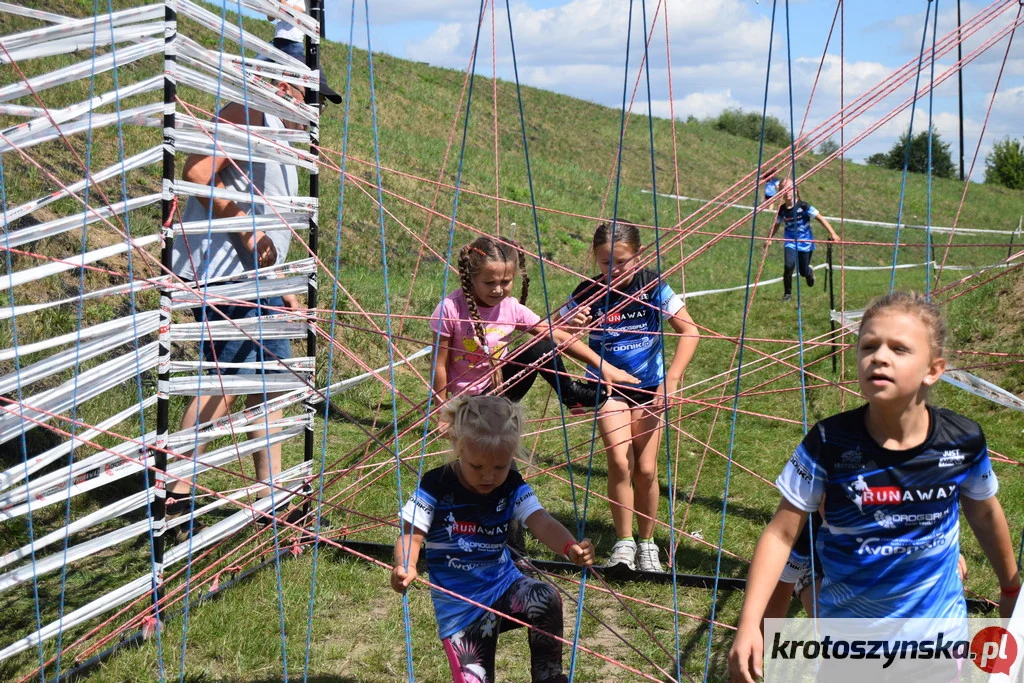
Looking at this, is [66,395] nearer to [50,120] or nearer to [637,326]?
[50,120]

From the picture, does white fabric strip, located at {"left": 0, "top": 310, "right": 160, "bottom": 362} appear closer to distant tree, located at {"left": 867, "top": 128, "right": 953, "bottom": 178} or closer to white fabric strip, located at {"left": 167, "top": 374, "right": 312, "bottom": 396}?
white fabric strip, located at {"left": 167, "top": 374, "right": 312, "bottom": 396}

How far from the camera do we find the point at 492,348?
3.69 metres

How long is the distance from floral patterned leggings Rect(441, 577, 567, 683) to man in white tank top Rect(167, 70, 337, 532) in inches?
52.1

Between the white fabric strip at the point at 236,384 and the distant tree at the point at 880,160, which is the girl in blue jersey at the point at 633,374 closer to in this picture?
the white fabric strip at the point at 236,384

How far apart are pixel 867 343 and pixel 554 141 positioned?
22.6 meters

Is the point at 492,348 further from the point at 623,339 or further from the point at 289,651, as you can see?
the point at 289,651

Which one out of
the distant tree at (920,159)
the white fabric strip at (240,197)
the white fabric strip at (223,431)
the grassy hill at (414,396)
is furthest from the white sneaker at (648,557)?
the distant tree at (920,159)

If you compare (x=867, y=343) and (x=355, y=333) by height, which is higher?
(x=867, y=343)

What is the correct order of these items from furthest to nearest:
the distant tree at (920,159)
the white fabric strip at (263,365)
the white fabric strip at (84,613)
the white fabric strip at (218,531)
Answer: the distant tree at (920,159) → the white fabric strip at (263,365) → the white fabric strip at (218,531) → the white fabric strip at (84,613)

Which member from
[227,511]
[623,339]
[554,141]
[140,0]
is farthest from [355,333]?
[554,141]

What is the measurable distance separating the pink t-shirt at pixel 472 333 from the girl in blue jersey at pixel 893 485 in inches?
65.5

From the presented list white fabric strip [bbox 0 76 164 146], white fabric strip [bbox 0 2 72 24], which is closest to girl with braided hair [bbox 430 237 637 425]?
white fabric strip [bbox 0 76 164 146]

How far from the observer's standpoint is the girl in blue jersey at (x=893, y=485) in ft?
6.73

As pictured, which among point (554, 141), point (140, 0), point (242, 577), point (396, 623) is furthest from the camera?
point (554, 141)
